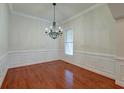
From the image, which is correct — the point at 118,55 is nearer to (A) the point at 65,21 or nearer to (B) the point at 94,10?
(B) the point at 94,10

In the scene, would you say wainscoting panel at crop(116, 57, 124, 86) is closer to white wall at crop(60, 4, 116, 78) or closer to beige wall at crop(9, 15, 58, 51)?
white wall at crop(60, 4, 116, 78)

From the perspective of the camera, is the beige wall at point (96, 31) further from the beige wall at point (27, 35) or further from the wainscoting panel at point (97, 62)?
the beige wall at point (27, 35)

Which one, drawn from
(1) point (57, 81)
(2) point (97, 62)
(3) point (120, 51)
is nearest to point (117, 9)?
(3) point (120, 51)

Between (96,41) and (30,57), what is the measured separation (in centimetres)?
377

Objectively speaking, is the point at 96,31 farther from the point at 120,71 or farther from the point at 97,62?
the point at 120,71

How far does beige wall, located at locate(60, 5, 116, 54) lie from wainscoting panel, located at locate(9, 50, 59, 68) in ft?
6.62

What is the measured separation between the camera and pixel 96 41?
439cm

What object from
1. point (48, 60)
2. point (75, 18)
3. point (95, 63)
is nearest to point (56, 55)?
point (48, 60)

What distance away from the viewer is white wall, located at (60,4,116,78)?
376 centimetres

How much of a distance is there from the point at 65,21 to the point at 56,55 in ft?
8.19

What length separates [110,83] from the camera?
3258 millimetres

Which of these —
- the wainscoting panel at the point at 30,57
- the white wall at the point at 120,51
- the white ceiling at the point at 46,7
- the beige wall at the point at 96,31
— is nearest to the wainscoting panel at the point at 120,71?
the white wall at the point at 120,51

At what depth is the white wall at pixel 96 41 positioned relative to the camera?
12.3 ft
